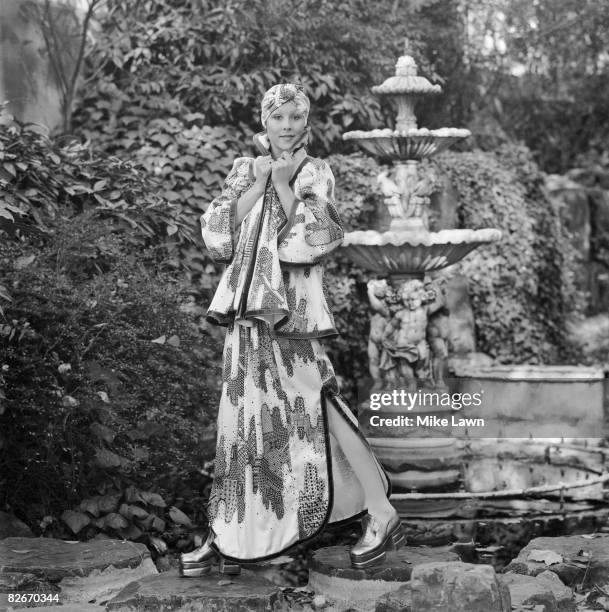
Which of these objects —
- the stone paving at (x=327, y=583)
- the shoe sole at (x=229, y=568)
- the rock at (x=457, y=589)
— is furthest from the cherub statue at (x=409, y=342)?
the rock at (x=457, y=589)

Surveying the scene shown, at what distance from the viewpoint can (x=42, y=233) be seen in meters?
5.52

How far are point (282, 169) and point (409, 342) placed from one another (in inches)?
129

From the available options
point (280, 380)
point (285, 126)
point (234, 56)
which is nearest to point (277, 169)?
point (285, 126)

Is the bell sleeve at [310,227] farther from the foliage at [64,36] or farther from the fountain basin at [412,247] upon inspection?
the foliage at [64,36]

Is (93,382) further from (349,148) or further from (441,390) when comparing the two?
(349,148)

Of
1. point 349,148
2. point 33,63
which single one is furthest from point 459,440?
point 33,63

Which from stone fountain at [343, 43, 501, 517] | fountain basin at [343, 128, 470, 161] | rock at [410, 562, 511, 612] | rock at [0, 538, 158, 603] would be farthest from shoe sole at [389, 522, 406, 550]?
fountain basin at [343, 128, 470, 161]

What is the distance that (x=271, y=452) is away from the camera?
3.80m

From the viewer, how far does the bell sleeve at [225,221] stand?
12.8 feet

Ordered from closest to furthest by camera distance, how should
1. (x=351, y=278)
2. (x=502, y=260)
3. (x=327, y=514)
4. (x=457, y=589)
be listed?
(x=457, y=589), (x=327, y=514), (x=351, y=278), (x=502, y=260)

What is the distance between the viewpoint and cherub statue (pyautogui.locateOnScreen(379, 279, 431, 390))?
6883 millimetres

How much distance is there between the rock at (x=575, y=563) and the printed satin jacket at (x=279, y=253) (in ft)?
4.08

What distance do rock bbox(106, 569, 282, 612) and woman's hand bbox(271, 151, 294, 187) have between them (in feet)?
4.68

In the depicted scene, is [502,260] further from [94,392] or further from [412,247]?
[94,392]
